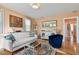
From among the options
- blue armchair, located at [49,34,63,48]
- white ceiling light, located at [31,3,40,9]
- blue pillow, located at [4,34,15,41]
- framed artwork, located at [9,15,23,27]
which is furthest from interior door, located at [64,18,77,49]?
blue pillow, located at [4,34,15,41]

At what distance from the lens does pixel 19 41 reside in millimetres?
1701

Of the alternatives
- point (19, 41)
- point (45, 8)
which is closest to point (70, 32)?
point (45, 8)

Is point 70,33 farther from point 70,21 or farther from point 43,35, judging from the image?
point 43,35

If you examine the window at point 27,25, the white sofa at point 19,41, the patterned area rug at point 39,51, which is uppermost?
the window at point 27,25

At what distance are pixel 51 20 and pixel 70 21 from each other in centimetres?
30

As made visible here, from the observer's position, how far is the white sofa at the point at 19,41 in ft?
5.35

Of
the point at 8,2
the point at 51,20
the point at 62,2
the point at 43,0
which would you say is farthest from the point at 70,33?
the point at 8,2

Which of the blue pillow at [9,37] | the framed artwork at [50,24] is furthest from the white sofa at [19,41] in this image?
the framed artwork at [50,24]

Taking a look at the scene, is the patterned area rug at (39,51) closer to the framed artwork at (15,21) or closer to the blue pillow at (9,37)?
the blue pillow at (9,37)

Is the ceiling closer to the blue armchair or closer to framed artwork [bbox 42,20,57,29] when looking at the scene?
framed artwork [bbox 42,20,57,29]

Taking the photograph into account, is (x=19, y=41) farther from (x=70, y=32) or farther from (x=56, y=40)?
(x=70, y=32)

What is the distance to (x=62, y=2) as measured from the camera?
1.64m

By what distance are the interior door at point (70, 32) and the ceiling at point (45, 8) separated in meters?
0.18

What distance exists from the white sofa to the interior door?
0.53m
